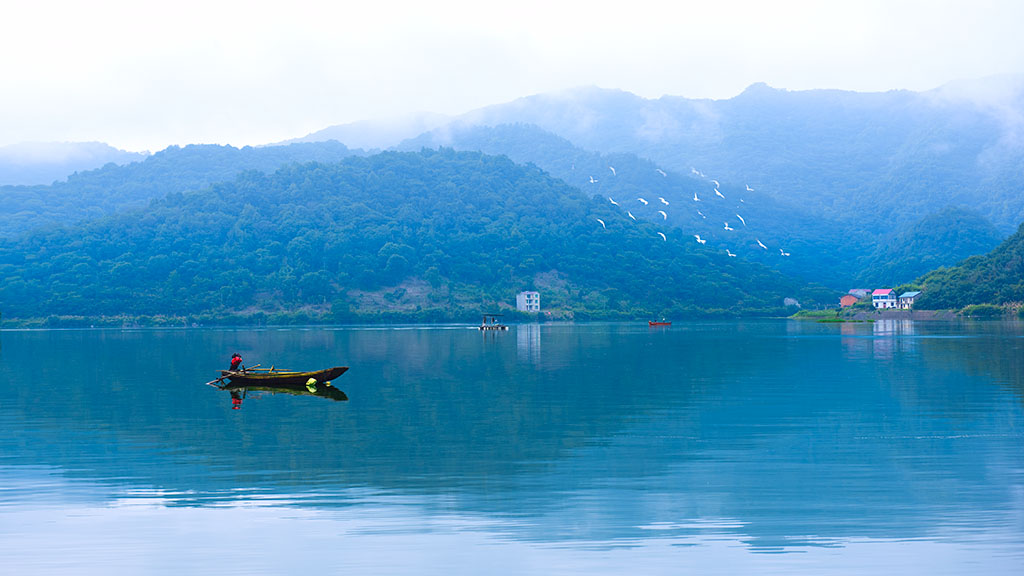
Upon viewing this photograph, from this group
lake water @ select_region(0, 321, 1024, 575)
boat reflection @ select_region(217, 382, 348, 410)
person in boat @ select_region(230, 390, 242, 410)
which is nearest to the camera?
lake water @ select_region(0, 321, 1024, 575)

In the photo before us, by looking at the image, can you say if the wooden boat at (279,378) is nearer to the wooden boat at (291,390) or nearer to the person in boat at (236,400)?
the wooden boat at (291,390)

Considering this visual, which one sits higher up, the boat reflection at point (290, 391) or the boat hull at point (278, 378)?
the boat hull at point (278, 378)

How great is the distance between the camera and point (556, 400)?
51344 mm

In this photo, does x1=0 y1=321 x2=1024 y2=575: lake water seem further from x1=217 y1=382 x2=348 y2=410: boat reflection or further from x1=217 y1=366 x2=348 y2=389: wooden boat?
x1=217 y1=366 x2=348 y2=389: wooden boat

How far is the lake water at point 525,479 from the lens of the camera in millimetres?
20906

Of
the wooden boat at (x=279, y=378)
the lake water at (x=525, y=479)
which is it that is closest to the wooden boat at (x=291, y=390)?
the wooden boat at (x=279, y=378)

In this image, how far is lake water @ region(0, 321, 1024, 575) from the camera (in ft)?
68.6

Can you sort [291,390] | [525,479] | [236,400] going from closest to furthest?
[525,479] < [236,400] < [291,390]

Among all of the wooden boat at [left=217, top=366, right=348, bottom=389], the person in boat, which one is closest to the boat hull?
the wooden boat at [left=217, top=366, right=348, bottom=389]

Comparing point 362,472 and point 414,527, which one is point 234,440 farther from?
point 414,527

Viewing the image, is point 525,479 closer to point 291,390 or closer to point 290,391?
point 290,391

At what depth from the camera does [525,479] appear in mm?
28922

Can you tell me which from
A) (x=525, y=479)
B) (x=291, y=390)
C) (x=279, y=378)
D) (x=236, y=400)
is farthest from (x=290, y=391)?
(x=525, y=479)

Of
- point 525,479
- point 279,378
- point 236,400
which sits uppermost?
point 279,378
